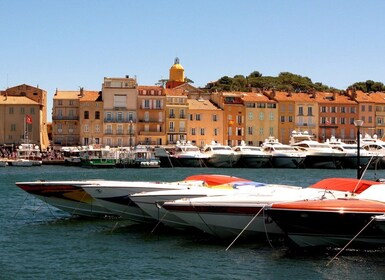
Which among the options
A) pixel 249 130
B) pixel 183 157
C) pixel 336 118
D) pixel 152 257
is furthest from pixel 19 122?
pixel 152 257

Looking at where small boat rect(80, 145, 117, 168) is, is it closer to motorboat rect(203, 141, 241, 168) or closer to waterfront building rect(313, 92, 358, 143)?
motorboat rect(203, 141, 241, 168)

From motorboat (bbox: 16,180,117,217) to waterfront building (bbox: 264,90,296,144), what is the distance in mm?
84883

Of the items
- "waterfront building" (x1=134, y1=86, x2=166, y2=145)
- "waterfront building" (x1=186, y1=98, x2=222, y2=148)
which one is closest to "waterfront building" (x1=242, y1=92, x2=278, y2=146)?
"waterfront building" (x1=186, y1=98, x2=222, y2=148)

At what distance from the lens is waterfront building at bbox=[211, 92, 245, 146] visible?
115000mm

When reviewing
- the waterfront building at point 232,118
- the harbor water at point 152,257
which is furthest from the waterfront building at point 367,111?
the harbor water at point 152,257

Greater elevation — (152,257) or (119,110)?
(119,110)

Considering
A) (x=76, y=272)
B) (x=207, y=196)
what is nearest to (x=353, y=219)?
(x=207, y=196)

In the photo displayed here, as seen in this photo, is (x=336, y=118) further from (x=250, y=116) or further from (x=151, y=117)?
(x=151, y=117)

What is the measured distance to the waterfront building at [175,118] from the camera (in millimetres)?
111875

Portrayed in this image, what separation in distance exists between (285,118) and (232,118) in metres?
8.59

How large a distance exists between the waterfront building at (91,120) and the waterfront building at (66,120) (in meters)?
1.57

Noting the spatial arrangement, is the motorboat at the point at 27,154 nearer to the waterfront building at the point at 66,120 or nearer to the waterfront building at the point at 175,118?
the waterfront building at the point at 66,120

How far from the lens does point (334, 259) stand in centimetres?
2348

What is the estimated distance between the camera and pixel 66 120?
112 meters
